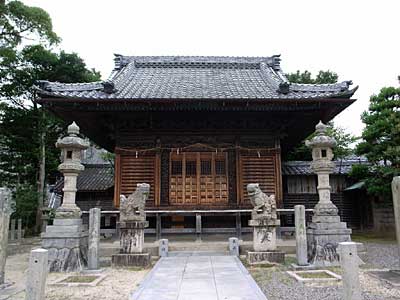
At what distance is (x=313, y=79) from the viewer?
1101 inches

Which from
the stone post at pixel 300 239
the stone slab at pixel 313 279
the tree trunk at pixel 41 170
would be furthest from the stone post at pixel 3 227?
the tree trunk at pixel 41 170

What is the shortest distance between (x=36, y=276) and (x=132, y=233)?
4.76 metres

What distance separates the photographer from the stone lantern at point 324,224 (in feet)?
29.7

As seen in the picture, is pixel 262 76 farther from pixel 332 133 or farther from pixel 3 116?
pixel 3 116

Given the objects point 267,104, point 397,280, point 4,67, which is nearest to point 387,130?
point 267,104

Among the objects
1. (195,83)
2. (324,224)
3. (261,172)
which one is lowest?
(324,224)

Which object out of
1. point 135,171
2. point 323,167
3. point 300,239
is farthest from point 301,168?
point 300,239

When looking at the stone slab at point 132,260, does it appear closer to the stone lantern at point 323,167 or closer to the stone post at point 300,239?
the stone post at point 300,239

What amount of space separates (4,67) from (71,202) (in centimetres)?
1478

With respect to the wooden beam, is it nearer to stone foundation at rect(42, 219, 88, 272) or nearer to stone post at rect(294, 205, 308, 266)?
stone foundation at rect(42, 219, 88, 272)

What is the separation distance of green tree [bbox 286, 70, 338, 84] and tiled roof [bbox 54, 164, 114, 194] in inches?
644

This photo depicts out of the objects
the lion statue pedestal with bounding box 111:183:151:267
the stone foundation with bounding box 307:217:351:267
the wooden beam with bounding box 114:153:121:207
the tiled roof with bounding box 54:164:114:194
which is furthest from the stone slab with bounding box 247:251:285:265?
the tiled roof with bounding box 54:164:114:194

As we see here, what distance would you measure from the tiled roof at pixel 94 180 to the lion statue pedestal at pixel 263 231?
13.3 metres

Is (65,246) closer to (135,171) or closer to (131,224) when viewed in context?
(131,224)
